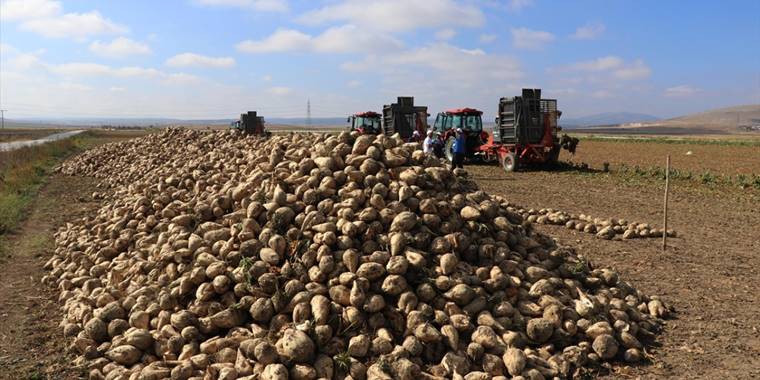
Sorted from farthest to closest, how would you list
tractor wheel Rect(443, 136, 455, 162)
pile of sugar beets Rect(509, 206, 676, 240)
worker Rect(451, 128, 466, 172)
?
1. tractor wheel Rect(443, 136, 455, 162)
2. worker Rect(451, 128, 466, 172)
3. pile of sugar beets Rect(509, 206, 676, 240)

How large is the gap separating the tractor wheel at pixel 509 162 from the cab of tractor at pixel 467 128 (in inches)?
78.8

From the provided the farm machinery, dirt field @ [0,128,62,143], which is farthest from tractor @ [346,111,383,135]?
dirt field @ [0,128,62,143]

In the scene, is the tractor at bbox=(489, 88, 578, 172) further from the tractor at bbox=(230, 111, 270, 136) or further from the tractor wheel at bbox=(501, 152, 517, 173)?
the tractor at bbox=(230, 111, 270, 136)

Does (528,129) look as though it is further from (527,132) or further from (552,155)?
(552,155)

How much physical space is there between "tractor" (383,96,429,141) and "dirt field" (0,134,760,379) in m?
8.28

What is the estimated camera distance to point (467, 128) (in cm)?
2241

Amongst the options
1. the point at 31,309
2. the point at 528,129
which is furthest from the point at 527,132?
the point at 31,309

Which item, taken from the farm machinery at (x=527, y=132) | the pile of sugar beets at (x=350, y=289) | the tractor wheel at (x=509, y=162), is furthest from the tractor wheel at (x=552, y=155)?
the pile of sugar beets at (x=350, y=289)

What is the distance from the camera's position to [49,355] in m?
5.49

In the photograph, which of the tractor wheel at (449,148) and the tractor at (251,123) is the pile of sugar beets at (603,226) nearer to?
the tractor wheel at (449,148)

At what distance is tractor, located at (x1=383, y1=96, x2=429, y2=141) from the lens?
78.5ft

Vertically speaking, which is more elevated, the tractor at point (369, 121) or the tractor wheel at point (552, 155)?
the tractor at point (369, 121)

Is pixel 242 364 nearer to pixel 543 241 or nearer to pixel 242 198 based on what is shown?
pixel 242 198

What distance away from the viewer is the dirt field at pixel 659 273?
17.1 ft
